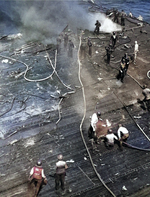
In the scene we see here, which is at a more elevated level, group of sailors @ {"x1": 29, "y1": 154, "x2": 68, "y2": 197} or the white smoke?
the white smoke

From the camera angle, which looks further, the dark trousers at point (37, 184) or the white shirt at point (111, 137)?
the white shirt at point (111, 137)

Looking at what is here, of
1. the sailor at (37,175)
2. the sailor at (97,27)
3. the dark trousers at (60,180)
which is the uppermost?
the sailor at (97,27)

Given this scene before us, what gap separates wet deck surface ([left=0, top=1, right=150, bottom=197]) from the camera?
8.59 metres

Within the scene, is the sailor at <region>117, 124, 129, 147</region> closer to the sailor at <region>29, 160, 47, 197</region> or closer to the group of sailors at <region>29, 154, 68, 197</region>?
the group of sailors at <region>29, 154, 68, 197</region>

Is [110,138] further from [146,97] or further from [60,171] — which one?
[146,97]

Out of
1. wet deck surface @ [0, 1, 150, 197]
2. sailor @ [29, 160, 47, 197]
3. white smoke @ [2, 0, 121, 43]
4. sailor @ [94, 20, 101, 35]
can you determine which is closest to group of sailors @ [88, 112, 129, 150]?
wet deck surface @ [0, 1, 150, 197]

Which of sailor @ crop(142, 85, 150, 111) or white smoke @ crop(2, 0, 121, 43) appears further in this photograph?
white smoke @ crop(2, 0, 121, 43)

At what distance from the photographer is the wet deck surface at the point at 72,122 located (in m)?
8.59

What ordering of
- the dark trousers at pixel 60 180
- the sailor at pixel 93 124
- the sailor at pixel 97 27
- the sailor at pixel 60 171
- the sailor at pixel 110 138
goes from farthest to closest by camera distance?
the sailor at pixel 97 27 < the sailor at pixel 93 124 < the sailor at pixel 110 138 < the dark trousers at pixel 60 180 < the sailor at pixel 60 171

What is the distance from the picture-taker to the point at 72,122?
11.3 m

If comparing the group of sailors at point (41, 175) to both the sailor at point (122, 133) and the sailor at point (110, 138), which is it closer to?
the sailor at point (110, 138)

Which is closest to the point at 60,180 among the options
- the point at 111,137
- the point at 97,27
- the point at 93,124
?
the point at 93,124

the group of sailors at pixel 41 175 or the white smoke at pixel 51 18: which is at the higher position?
the white smoke at pixel 51 18

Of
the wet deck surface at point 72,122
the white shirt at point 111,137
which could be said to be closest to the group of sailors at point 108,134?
the white shirt at point 111,137
